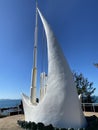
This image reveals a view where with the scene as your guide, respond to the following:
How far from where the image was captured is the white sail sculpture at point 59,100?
10.5m

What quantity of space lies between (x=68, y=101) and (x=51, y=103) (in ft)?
3.02

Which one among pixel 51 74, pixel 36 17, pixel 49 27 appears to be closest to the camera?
pixel 51 74

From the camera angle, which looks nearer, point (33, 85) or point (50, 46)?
point (50, 46)

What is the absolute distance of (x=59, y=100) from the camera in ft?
34.8

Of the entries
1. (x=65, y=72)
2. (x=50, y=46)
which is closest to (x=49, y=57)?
(x=50, y=46)

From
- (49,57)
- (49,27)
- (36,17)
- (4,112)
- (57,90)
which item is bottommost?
(4,112)

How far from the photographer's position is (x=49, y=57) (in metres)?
11.7

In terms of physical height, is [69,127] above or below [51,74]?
below

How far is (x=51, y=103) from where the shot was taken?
35.1 feet

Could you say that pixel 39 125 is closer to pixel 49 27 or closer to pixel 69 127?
pixel 69 127

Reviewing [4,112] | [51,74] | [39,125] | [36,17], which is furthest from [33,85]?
[4,112]

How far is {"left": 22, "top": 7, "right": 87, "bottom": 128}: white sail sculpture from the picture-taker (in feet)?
34.4

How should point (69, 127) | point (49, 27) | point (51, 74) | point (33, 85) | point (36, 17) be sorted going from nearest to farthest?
1. point (69, 127)
2. point (51, 74)
3. point (49, 27)
4. point (33, 85)
5. point (36, 17)

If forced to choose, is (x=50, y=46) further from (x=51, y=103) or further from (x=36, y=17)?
(x=36, y=17)
